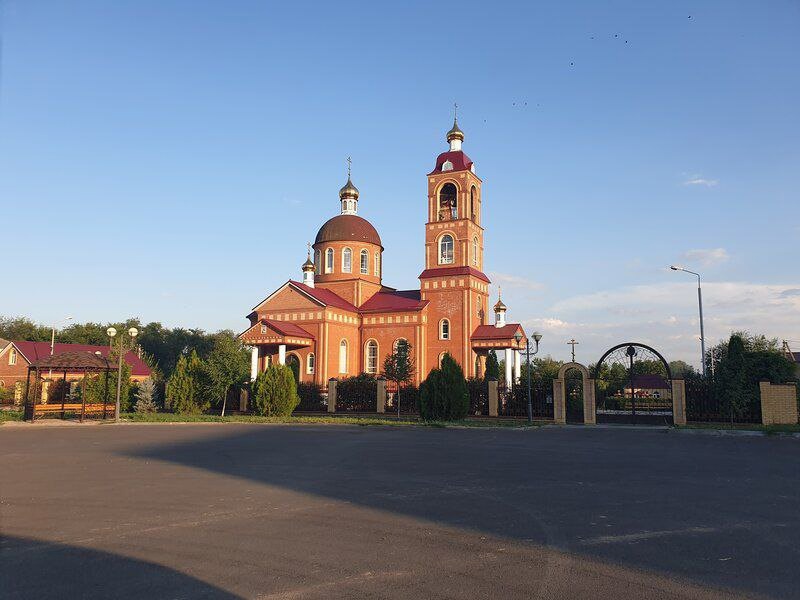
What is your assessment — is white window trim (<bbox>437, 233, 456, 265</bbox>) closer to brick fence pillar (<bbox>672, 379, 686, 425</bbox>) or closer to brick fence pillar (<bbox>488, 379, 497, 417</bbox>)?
brick fence pillar (<bbox>488, 379, 497, 417</bbox>)

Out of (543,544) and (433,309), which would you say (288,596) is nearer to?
(543,544)

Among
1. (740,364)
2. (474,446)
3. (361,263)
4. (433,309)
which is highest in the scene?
(361,263)

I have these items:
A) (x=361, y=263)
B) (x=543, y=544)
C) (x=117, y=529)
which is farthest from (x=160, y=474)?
(x=361, y=263)

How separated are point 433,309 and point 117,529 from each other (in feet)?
99.8

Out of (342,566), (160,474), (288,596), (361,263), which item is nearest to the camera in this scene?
(288,596)

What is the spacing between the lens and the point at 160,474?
33.9 ft

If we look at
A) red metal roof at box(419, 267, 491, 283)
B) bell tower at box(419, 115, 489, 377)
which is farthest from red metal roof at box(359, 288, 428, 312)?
red metal roof at box(419, 267, 491, 283)

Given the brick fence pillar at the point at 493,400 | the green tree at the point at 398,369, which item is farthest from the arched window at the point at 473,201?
the brick fence pillar at the point at 493,400

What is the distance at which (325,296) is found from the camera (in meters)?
36.9

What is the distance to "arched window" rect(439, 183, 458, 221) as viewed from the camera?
123ft

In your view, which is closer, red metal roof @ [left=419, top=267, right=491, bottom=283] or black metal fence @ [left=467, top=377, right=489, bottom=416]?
black metal fence @ [left=467, top=377, right=489, bottom=416]

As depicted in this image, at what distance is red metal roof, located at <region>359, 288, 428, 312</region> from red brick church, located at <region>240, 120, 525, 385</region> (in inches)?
3.0

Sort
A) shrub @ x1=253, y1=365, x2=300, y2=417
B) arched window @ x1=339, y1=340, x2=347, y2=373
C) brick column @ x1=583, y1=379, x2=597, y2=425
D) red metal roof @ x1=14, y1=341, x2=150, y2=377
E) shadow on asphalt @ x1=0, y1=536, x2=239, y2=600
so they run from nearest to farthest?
shadow on asphalt @ x1=0, y1=536, x2=239, y2=600, brick column @ x1=583, y1=379, x2=597, y2=425, shrub @ x1=253, y1=365, x2=300, y2=417, arched window @ x1=339, y1=340, x2=347, y2=373, red metal roof @ x1=14, y1=341, x2=150, y2=377

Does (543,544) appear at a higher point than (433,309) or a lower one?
lower
